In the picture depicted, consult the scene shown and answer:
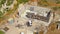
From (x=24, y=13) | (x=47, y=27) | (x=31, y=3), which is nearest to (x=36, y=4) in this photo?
(x=31, y=3)

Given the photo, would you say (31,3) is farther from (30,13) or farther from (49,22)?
(49,22)

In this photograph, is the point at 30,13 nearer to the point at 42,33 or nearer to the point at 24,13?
the point at 24,13

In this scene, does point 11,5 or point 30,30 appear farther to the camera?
point 11,5

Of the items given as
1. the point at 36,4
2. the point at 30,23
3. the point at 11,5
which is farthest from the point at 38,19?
the point at 11,5

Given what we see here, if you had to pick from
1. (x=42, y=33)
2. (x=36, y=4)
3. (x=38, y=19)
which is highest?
(x=36, y=4)

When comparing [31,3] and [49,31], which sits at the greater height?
[31,3]

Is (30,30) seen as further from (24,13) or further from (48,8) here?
(48,8)

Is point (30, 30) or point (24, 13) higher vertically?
point (24, 13)

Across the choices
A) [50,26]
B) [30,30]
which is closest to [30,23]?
[30,30]

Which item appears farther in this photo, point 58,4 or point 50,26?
point 58,4
